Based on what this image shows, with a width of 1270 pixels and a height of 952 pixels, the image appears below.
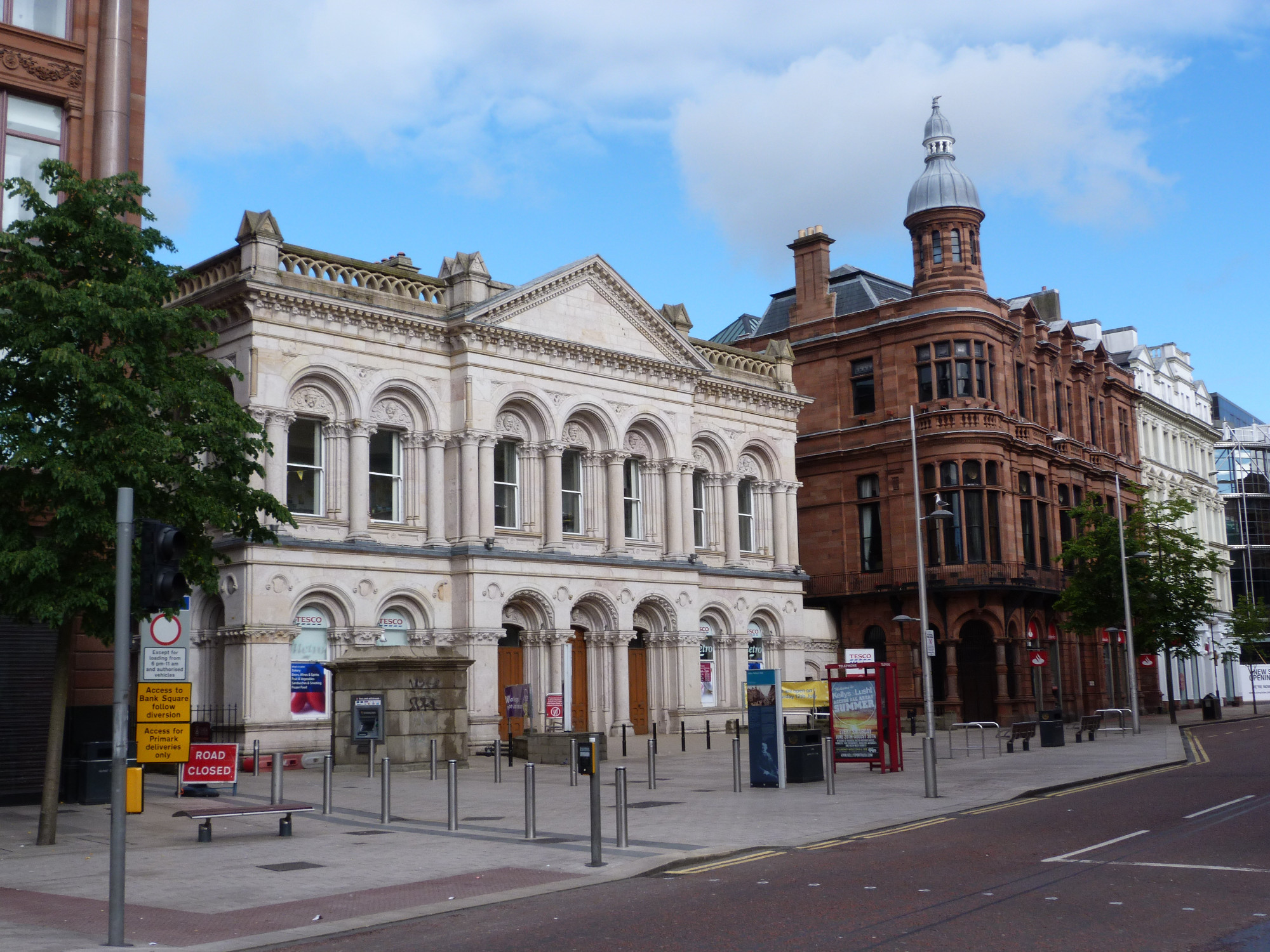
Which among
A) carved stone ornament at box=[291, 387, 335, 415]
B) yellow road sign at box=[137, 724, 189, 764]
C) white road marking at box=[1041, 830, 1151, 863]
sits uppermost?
carved stone ornament at box=[291, 387, 335, 415]

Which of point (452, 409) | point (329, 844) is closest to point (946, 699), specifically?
point (452, 409)

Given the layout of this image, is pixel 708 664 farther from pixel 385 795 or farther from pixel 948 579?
pixel 385 795

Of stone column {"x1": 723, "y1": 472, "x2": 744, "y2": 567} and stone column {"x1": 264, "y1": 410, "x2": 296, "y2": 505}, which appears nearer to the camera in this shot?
stone column {"x1": 264, "y1": 410, "x2": 296, "y2": 505}

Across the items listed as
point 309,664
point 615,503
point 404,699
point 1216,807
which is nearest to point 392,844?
point 404,699

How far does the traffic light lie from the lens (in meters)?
10.4

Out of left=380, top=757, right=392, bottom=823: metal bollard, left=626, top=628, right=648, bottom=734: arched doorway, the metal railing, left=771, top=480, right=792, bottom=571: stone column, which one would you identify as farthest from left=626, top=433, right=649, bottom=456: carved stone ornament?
left=380, top=757, right=392, bottom=823: metal bollard

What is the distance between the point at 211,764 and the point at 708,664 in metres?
26.3

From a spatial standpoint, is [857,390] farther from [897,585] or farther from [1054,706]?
[1054,706]

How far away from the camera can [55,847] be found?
1625cm

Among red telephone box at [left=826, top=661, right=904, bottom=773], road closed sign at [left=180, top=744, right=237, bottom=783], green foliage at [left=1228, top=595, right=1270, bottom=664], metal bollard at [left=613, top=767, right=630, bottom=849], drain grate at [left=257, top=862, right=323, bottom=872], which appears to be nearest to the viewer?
drain grate at [left=257, top=862, right=323, bottom=872]

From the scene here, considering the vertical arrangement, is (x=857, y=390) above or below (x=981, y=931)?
above

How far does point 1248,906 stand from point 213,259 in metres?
29.0

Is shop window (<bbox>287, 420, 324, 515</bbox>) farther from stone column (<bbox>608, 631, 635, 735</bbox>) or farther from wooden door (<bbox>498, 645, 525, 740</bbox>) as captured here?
stone column (<bbox>608, 631, 635, 735</bbox>)

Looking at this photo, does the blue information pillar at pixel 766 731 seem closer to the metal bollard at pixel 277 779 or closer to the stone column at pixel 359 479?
the metal bollard at pixel 277 779
